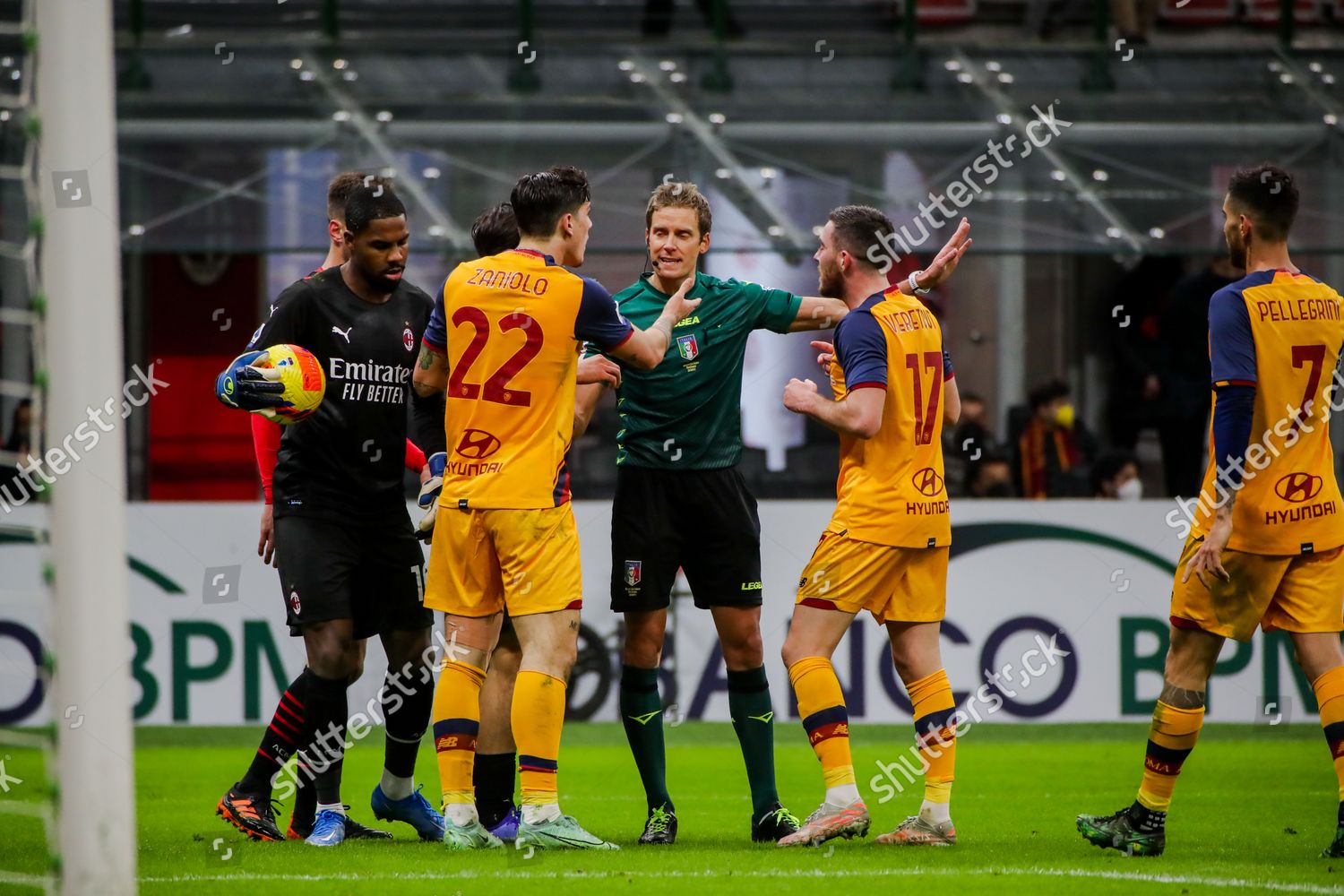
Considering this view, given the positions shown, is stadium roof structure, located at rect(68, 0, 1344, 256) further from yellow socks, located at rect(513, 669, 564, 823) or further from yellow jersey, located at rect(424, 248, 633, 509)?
yellow socks, located at rect(513, 669, 564, 823)

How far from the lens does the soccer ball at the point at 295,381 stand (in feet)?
17.4

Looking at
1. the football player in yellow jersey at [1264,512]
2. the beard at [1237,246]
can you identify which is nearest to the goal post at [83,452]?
the football player in yellow jersey at [1264,512]

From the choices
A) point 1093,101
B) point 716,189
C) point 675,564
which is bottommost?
point 675,564

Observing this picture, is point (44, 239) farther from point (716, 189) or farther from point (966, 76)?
point (966, 76)

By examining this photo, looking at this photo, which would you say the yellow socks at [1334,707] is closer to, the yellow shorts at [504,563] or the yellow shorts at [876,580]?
the yellow shorts at [876,580]

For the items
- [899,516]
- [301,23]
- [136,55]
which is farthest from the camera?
[301,23]

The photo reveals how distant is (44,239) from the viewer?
12.4 ft

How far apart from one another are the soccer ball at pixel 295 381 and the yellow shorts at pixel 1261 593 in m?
2.96

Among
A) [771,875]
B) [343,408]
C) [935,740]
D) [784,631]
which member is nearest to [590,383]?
→ [343,408]

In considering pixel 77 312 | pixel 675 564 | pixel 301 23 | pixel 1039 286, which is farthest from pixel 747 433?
pixel 77 312

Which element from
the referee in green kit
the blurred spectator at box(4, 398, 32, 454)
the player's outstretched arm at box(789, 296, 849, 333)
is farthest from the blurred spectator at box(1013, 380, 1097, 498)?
the blurred spectator at box(4, 398, 32, 454)

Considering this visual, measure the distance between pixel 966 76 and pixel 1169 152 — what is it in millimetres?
1917

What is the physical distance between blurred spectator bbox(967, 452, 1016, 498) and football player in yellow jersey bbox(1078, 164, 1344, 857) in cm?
546

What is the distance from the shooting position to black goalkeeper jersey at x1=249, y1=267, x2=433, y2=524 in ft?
18.4
